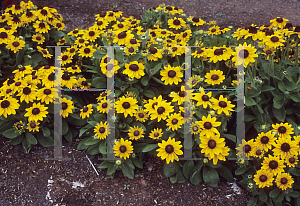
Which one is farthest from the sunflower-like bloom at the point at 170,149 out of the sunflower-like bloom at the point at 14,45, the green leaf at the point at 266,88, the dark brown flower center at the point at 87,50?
the sunflower-like bloom at the point at 14,45

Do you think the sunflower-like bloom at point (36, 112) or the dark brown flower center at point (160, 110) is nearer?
the dark brown flower center at point (160, 110)

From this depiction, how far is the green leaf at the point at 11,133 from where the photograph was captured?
2.66 metres

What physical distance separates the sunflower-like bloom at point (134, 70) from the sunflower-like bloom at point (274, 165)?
1.38 m

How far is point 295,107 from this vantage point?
109 inches

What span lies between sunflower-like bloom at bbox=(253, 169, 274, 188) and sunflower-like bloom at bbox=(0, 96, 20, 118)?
2.27 m

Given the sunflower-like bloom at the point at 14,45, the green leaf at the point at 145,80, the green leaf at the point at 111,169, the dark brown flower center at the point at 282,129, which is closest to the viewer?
the dark brown flower center at the point at 282,129

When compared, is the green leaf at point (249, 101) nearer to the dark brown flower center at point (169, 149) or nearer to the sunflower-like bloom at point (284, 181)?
the sunflower-like bloom at point (284, 181)

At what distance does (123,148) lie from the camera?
2387mm

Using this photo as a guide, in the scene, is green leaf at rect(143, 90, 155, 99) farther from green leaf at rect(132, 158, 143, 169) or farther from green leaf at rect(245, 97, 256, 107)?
green leaf at rect(245, 97, 256, 107)

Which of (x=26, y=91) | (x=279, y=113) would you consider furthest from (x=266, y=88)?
(x=26, y=91)

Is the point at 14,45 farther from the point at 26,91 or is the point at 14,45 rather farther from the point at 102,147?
the point at 102,147

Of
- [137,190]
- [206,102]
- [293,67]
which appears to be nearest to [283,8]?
[293,67]

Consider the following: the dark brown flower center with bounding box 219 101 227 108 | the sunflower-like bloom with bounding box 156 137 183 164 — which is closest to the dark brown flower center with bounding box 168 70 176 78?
the dark brown flower center with bounding box 219 101 227 108

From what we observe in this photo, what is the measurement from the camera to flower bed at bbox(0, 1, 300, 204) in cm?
222
